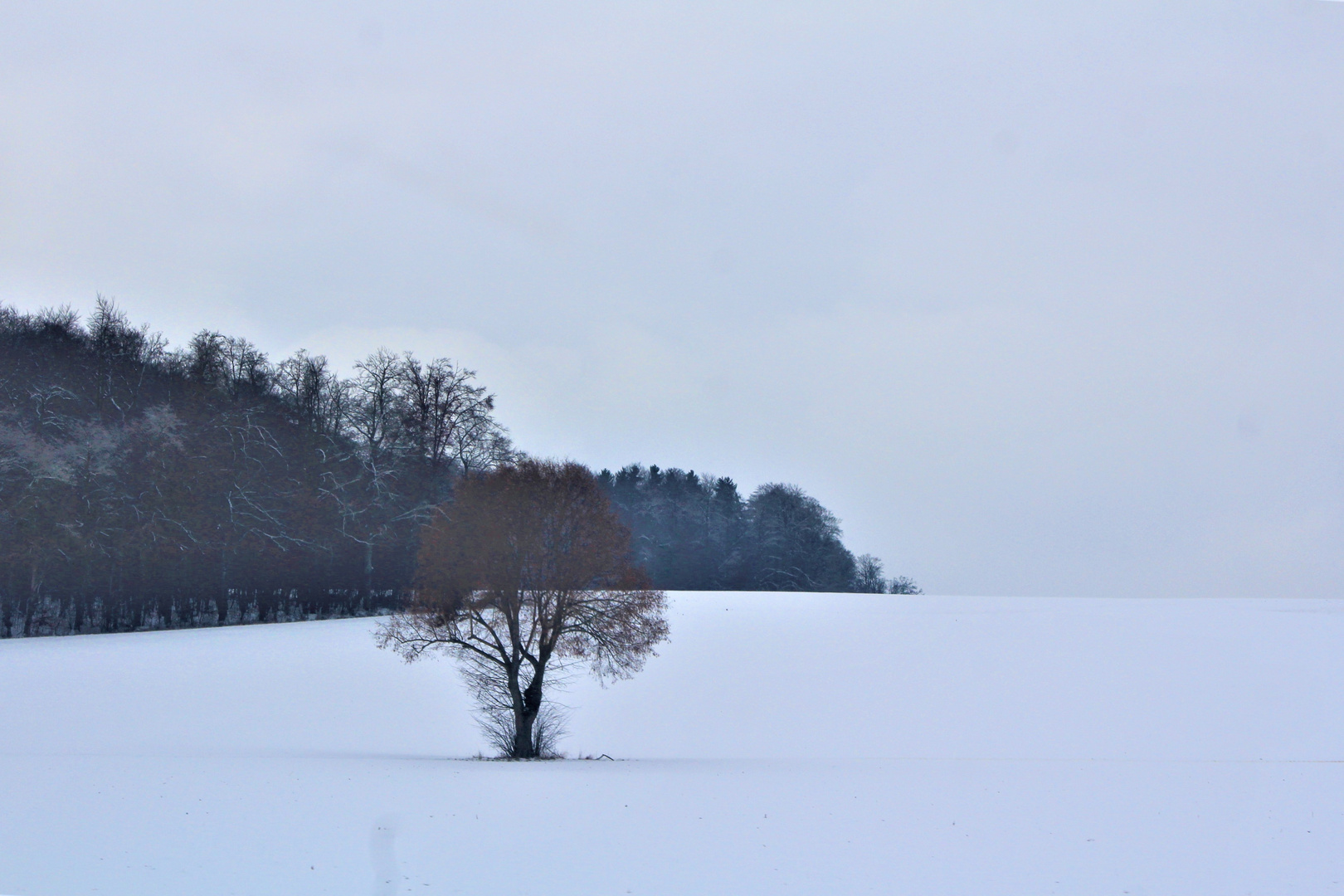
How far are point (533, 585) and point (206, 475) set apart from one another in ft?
95.9

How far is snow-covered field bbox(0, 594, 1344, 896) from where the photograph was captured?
13.5m

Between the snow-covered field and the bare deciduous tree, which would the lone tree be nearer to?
the snow-covered field

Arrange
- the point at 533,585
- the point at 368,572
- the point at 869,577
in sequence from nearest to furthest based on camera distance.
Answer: the point at 533,585 < the point at 368,572 < the point at 869,577

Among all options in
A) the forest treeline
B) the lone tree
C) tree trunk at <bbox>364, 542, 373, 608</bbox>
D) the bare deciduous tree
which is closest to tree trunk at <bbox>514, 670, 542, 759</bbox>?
the lone tree

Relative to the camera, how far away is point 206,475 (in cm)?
4734

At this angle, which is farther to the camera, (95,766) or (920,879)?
(95,766)

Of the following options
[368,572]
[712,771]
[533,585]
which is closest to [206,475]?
[368,572]

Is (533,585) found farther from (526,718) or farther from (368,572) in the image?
(368,572)

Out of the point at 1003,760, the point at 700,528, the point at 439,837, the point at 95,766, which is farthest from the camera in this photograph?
the point at 700,528

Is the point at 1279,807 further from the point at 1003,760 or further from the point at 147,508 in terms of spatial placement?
the point at 147,508

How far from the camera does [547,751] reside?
25391 mm

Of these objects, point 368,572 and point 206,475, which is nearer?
point 206,475

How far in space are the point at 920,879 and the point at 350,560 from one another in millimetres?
44792

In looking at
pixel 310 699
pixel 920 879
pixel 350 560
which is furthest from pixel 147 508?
pixel 920 879
